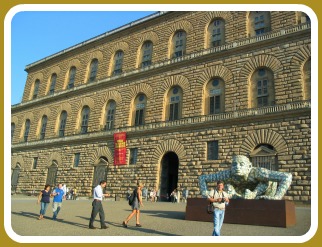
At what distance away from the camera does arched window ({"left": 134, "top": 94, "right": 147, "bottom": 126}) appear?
2119cm

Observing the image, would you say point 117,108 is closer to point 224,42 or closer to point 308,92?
point 224,42

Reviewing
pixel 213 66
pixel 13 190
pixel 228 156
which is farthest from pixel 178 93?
pixel 13 190

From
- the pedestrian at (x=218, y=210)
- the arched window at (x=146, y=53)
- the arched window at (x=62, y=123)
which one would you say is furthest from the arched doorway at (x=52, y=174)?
the pedestrian at (x=218, y=210)

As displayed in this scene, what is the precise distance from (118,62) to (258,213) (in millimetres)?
18748

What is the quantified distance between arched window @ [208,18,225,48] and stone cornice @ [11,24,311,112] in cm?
96

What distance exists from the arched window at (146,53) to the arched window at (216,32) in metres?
4.99

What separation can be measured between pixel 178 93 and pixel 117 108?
5348mm

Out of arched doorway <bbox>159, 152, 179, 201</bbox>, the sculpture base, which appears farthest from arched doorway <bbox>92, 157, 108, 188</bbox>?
the sculpture base

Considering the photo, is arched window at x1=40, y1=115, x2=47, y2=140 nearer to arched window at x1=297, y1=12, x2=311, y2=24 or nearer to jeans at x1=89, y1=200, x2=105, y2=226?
jeans at x1=89, y1=200, x2=105, y2=226

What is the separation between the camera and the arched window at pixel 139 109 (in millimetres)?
21188

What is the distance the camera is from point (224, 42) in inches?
749

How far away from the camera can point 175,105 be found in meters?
19.8

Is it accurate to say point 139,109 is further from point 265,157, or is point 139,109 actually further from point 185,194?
point 265,157

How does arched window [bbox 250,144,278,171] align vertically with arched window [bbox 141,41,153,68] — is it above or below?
below
